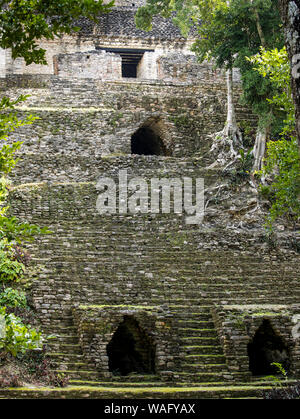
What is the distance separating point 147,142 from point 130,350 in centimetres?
1016

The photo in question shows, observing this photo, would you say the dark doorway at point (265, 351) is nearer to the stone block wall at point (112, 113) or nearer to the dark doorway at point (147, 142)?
the stone block wall at point (112, 113)

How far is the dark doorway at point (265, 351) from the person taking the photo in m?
10.3

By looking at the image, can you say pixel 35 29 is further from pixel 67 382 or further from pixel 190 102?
pixel 190 102

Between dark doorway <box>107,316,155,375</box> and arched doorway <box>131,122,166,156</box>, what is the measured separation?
905cm

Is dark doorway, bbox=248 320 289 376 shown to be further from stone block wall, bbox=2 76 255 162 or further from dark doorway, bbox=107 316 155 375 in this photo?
stone block wall, bbox=2 76 255 162

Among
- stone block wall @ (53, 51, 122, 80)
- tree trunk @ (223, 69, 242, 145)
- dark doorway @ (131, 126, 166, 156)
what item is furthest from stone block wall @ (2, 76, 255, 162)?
stone block wall @ (53, 51, 122, 80)

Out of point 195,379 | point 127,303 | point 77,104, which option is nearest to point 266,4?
point 77,104

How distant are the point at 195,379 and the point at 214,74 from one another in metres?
13.4

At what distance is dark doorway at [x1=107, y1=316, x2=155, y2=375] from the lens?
10062 millimetres

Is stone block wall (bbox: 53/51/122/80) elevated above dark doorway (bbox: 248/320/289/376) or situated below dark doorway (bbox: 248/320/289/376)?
above

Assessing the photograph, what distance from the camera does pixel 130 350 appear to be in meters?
10.4

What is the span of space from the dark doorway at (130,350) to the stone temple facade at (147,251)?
0.9 inches

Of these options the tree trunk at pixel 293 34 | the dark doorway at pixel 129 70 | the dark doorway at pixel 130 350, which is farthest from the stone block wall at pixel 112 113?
the tree trunk at pixel 293 34

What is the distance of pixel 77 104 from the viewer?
720 inches
